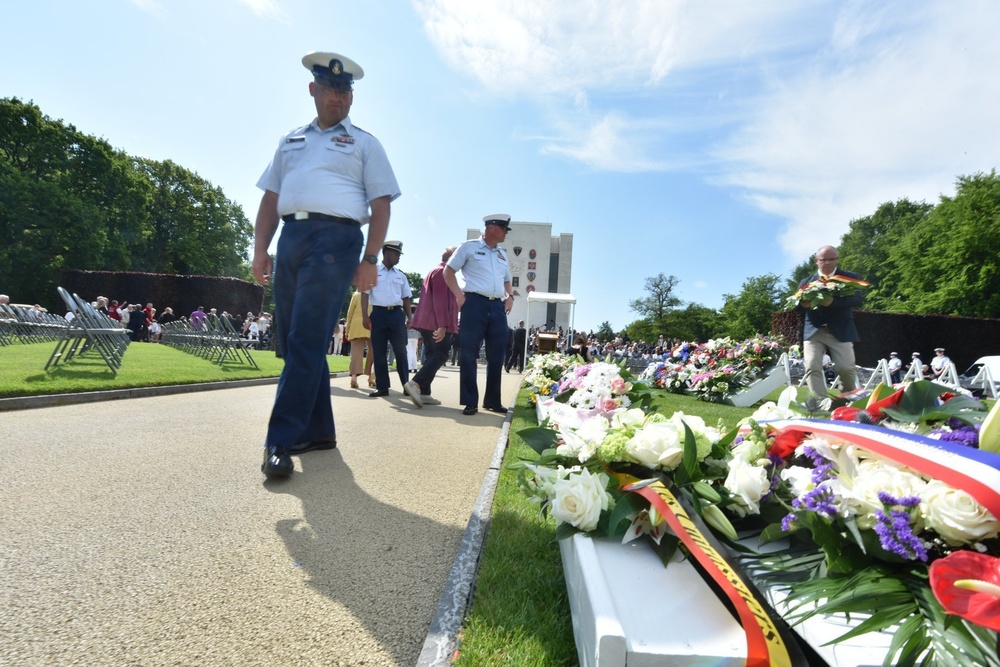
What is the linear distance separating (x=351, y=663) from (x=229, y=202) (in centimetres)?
5970

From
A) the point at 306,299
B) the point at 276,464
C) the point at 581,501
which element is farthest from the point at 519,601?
the point at 306,299

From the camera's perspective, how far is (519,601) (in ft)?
5.69

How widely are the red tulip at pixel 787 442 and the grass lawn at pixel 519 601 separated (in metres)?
0.83

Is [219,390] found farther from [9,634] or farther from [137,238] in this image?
[137,238]

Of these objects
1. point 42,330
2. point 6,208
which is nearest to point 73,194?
point 6,208

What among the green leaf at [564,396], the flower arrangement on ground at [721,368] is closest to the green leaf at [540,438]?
the green leaf at [564,396]

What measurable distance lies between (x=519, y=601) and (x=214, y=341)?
1295cm

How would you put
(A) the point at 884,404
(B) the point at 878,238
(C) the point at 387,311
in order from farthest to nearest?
(B) the point at 878,238 < (C) the point at 387,311 < (A) the point at 884,404

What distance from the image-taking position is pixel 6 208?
31922mm

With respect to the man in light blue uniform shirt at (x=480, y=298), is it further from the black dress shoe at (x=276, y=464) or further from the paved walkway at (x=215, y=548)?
the black dress shoe at (x=276, y=464)

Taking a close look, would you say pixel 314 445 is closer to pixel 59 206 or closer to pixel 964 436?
pixel 964 436

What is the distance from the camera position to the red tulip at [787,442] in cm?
173

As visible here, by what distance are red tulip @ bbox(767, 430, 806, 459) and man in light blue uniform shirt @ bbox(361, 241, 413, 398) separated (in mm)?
6233

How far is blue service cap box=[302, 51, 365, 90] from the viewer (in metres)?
3.45
